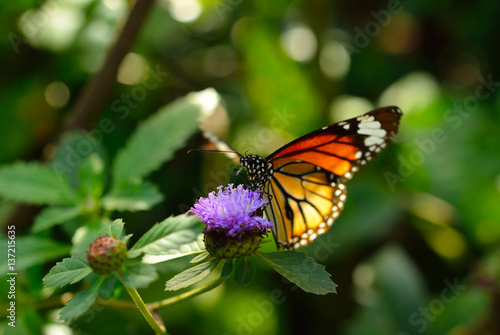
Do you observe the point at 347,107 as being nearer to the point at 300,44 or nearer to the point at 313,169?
the point at 300,44

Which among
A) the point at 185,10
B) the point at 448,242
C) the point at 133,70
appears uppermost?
the point at 185,10

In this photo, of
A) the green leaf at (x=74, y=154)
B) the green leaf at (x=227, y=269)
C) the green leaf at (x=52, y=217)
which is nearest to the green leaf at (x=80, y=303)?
the green leaf at (x=227, y=269)

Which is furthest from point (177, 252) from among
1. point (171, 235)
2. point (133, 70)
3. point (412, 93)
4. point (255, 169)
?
point (412, 93)

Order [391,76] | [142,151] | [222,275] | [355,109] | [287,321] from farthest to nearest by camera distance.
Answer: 1. [391,76]
2. [355,109]
3. [287,321]
4. [142,151]
5. [222,275]

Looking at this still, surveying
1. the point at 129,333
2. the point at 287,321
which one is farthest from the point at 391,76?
the point at 129,333

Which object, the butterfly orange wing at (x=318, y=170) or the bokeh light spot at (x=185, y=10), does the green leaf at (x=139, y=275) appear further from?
the bokeh light spot at (x=185, y=10)

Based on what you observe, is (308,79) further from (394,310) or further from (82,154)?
(82,154)
